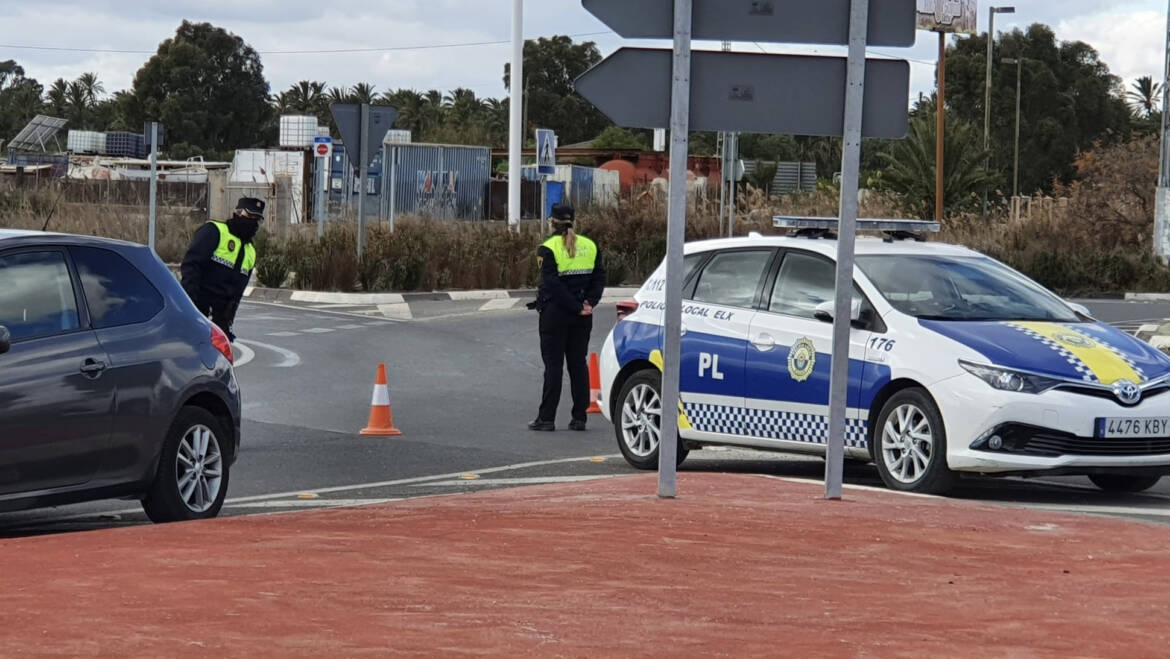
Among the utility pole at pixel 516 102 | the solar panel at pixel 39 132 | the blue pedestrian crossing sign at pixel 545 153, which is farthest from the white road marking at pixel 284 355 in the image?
the solar panel at pixel 39 132

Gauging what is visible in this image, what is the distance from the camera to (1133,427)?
34.9 feet

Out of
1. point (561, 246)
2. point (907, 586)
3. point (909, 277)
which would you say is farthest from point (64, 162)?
point (907, 586)

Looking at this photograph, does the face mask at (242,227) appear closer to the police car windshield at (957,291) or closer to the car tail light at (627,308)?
the car tail light at (627,308)

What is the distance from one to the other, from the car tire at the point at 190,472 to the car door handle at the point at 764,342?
3639 mm

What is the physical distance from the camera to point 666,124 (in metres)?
9.14

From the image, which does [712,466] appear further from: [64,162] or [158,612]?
[64,162]

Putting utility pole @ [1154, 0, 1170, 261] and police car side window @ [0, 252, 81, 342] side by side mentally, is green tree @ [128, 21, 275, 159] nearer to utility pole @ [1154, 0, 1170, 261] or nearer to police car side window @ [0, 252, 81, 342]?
utility pole @ [1154, 0, 1170, 261]

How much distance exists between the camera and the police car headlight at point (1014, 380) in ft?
34.8

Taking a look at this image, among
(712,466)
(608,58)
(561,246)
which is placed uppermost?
(608,58)

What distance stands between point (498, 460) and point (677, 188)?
4441 mm

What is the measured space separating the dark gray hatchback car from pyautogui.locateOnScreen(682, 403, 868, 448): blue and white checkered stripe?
343cm

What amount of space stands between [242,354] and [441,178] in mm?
37899

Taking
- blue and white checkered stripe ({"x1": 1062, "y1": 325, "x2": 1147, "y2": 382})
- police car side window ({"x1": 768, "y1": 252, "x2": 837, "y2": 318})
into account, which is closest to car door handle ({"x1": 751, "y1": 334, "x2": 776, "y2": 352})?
police car side window ({"x1": 768, "y1": 252, "x2": 837, "y2": 318})

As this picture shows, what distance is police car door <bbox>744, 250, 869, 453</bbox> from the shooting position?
37.7 feet
